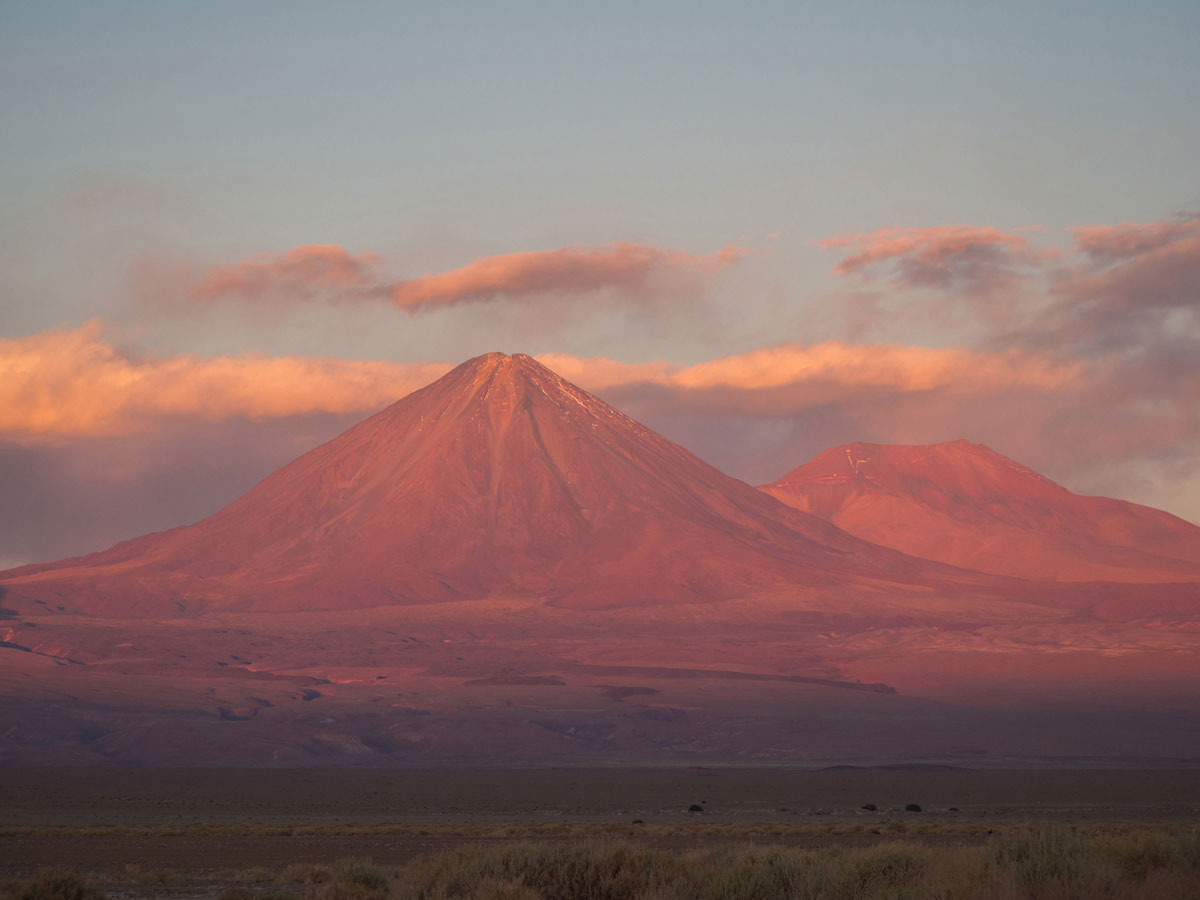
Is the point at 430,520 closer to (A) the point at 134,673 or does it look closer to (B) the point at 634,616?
(B) the point at 634,616

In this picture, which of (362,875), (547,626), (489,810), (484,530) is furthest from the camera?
(484,530)

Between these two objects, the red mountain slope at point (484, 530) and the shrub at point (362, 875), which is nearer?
the shrub at point (362, 875)

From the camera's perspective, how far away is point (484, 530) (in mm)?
151375

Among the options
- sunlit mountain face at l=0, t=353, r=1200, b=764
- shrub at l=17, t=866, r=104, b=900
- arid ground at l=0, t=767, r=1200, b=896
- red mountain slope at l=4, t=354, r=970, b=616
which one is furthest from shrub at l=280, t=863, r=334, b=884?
red mountain slope at l=4, t=354, r=970, b=616

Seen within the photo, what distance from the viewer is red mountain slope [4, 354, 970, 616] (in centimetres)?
13525

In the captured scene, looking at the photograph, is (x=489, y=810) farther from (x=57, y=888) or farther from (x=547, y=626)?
(x=547, y=626)

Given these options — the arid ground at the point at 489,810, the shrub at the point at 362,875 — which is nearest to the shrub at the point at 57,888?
the arid ground at the point at 489,810

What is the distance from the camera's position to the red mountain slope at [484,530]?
135 m

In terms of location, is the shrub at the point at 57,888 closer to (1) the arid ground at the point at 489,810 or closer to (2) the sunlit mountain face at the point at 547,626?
(1) the arid ground at the point at 489,810

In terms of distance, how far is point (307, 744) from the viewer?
242ft

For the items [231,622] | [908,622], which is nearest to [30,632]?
[231,622]

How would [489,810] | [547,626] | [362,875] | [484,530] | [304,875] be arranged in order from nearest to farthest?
[362,875] → [304,875] → [489,810] → [547,626] → [484,530]

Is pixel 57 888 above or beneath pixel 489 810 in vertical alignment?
above

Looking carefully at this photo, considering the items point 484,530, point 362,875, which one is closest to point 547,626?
point 484,530
